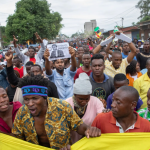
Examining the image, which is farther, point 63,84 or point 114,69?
point 114,69

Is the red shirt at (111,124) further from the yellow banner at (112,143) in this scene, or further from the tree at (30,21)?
the tree at (30,21)

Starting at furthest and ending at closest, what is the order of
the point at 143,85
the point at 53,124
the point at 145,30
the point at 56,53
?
the point at 145,30 → the point at 56,53 → the point at 143,85 → the point at 53,124

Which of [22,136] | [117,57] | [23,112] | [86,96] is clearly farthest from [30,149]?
[117,57]

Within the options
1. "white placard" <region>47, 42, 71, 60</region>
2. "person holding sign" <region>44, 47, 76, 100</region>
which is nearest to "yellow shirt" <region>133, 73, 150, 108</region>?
"person holding sign" <region>44, 47, 76, 100</region>

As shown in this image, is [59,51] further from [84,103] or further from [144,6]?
[144,6]

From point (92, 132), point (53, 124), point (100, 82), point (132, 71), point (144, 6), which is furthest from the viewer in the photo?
point (144, 6)

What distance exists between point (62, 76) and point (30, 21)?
28648mm

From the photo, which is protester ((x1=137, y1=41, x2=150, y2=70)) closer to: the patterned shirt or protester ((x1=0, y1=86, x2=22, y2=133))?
the patterned shirt

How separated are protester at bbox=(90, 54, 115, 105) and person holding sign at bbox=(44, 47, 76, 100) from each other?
54 centimetres

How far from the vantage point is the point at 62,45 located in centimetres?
402

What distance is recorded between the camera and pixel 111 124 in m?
2.05

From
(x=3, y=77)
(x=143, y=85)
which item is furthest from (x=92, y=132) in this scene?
(x=3, y=77)

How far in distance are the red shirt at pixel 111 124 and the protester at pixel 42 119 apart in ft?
0.62

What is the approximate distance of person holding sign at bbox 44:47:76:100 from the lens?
3686mm
